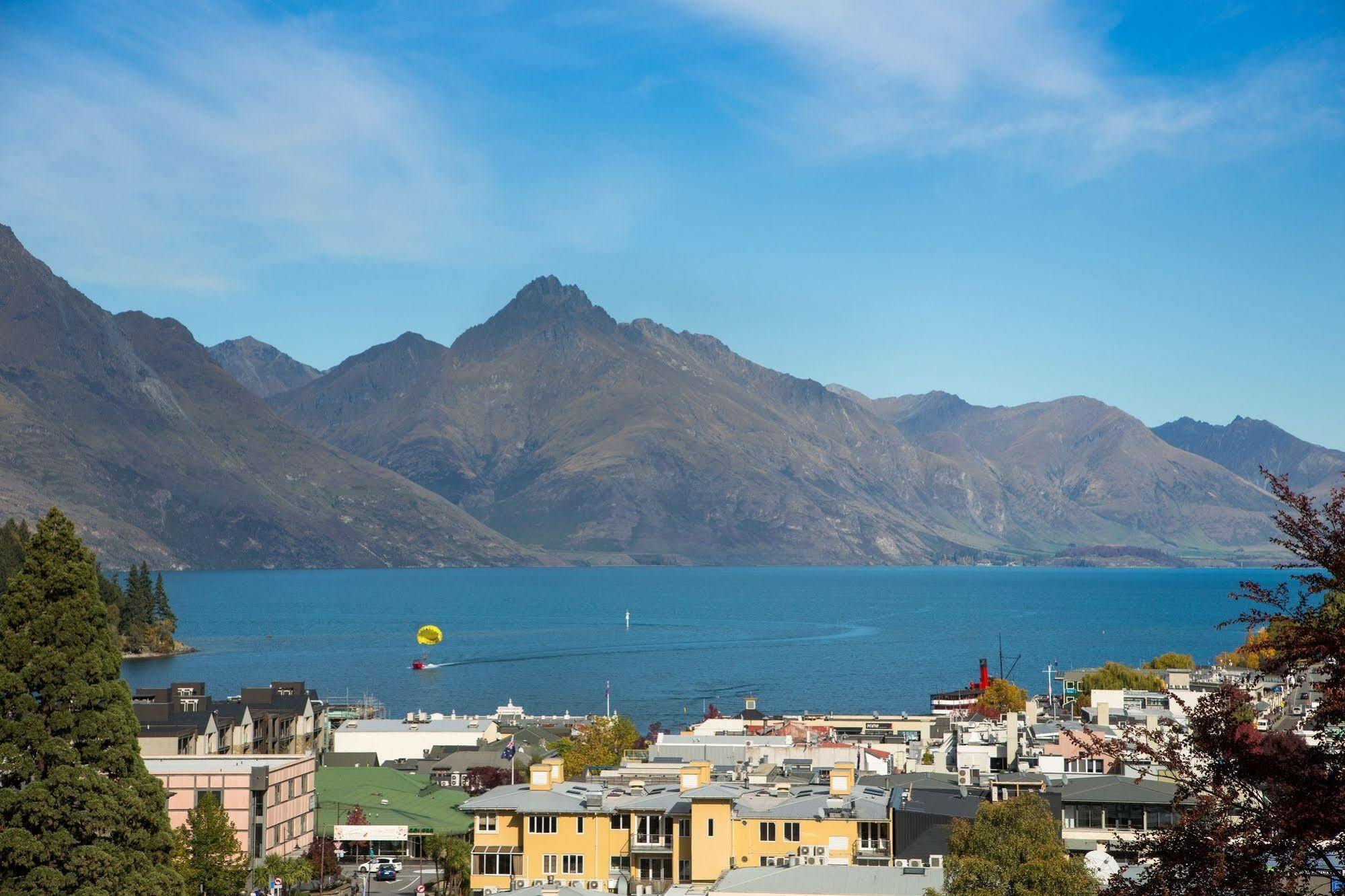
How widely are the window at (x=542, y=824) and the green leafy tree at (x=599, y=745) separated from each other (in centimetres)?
2774

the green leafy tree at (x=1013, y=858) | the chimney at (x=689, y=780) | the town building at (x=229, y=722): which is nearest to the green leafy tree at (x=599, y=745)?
the town building at (x=229, y=722)

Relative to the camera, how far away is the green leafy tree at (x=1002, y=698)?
4766 inches

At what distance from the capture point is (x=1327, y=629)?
41.3 feet

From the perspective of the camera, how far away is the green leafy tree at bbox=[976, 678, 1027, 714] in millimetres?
121062

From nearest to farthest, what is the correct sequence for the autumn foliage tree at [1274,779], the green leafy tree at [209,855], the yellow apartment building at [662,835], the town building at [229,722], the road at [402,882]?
the autumn foliage tree at [1274,779]
the yellow apartment building at [662,835]
the green leafy tree at [209,855]
the road at [402,882]
the town building at [229,722]

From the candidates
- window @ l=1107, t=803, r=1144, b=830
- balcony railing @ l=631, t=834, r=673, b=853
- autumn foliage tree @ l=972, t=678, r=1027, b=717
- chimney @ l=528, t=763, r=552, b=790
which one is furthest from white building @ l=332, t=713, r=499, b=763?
window @ l=1107, t=803, r=1144, b=830

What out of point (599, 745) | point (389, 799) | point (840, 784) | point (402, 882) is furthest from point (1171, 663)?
point (840, 784)

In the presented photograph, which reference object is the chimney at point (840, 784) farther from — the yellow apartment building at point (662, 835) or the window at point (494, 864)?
the window at point (494, 864)

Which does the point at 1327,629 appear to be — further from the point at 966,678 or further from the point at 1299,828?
the point at 966,678

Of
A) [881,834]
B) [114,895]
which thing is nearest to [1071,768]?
[881,834]

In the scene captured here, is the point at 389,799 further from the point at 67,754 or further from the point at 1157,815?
the point at 67,754

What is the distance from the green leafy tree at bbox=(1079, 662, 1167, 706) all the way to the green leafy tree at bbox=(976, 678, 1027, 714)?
492cm

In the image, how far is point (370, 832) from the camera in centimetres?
6756

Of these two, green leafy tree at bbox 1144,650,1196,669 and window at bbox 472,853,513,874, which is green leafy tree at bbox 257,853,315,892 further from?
green leafy tree at bbox 1144,650,1196,669
